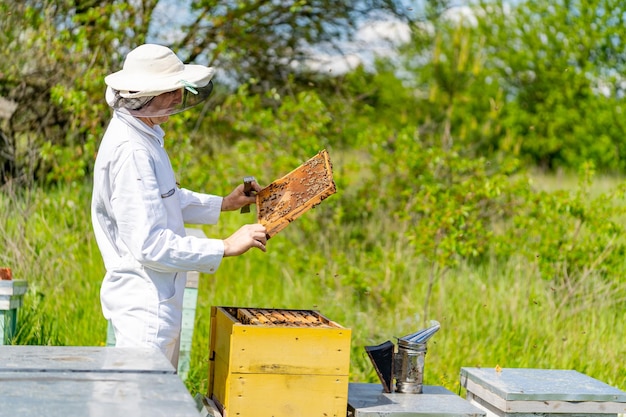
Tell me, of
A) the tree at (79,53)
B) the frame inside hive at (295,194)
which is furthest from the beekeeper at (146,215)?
the tree at (79,53)

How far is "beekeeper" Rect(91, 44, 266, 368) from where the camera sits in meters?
2.91

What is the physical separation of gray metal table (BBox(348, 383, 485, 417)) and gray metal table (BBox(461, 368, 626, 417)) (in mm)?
128

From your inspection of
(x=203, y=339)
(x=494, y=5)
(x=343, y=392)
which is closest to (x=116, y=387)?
(x=343, y=392)

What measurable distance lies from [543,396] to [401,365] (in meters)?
0.53

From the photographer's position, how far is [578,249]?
21.7 feet

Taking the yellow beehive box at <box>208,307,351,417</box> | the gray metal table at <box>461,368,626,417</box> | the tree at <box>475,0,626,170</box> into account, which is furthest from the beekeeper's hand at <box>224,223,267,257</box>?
the tree at <box>475,0,626,170</box>

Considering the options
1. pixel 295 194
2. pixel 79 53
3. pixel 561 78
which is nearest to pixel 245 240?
pixel 295 194

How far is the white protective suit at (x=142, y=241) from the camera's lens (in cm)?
290

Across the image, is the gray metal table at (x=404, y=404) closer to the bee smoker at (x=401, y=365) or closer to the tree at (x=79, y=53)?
the bee smoker at (x=401, y=365)

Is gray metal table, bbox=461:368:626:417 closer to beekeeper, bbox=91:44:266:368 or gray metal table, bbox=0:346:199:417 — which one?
beekeeper, bbox=91:44:266:368

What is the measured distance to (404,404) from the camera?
10.6 feet

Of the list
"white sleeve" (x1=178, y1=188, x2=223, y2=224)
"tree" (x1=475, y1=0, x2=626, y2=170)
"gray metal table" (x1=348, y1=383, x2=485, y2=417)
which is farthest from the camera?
"tree" (x1=475, y1=0, x2=626, y2=170)

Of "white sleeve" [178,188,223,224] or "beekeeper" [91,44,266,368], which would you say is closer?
"beekeeper" [91,44,266,368]

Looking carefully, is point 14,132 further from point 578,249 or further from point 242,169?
point 578,249
